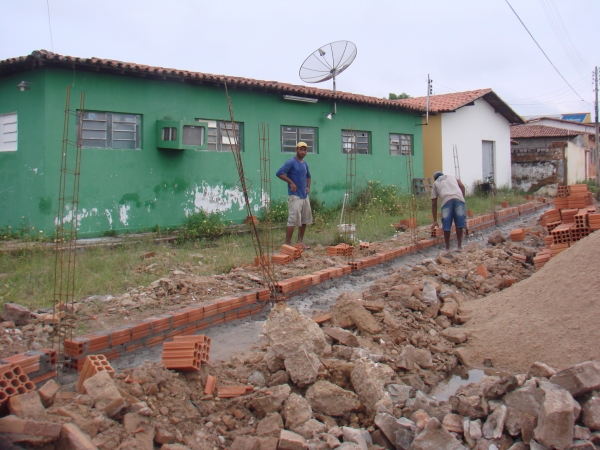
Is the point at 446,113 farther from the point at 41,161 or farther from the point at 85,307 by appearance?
the point at 85,307

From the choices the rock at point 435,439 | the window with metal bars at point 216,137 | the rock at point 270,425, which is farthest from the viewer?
the window with metal bars at point 216,137

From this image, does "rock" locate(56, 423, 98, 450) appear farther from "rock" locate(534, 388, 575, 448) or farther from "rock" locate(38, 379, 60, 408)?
"rock" locate(534, 388, 575, 448)

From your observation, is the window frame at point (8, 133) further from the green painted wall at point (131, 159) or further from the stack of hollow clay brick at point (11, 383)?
the stack of hollow clay brick at point (11, 383)

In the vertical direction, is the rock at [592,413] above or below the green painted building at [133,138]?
below

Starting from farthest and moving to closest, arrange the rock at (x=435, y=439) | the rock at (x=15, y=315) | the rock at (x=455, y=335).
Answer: the rock at (x=455, y=335)
the rock at (x=15, y=315)
the rock at (x=435, y=439)

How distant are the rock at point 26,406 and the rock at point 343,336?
95.4 inches

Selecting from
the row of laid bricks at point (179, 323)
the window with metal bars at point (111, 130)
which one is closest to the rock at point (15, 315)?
the row of laid bricks at point (179, 323)

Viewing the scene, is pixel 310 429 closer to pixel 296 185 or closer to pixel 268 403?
pixel 268 403

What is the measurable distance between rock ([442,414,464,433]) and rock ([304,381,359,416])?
0.60 m

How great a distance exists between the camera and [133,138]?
1082 cm

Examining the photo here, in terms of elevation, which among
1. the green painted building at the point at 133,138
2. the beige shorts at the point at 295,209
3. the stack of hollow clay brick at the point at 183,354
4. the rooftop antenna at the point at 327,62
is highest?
the rooftop antenna at the point at 327,62

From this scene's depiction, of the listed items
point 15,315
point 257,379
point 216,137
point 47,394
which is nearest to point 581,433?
point 257,379

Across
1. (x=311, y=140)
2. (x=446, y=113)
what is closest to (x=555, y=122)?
(x=446, y=113)

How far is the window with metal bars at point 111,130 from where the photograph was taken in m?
10.2
